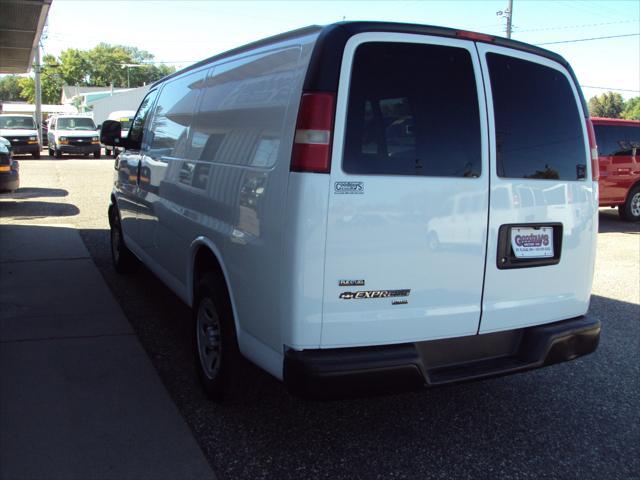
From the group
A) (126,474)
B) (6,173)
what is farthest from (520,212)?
(6,173)

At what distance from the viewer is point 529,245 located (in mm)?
3119

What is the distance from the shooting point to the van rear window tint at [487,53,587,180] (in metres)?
3.05

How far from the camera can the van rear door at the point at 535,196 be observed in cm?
302

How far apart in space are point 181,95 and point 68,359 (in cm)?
213

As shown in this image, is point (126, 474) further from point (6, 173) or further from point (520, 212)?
point (6, 173)

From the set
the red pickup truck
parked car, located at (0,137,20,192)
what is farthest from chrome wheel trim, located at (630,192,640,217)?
parked car, located at (0,137,20,192)

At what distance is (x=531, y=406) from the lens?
3.78m

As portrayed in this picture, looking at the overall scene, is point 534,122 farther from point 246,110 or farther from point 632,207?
point 632,207

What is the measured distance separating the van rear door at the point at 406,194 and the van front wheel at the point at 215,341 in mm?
855

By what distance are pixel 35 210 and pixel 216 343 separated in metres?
9.28

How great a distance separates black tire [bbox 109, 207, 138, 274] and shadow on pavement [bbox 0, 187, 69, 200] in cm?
766

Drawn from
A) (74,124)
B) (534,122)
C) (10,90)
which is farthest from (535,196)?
(10,90)

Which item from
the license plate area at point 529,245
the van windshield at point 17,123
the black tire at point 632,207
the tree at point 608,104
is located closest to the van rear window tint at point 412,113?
the license plate area at point 529,245

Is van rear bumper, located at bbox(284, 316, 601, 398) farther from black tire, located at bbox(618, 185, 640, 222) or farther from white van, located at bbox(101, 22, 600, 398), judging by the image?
black tire, located at bbox(618, 185, 640, 222)
